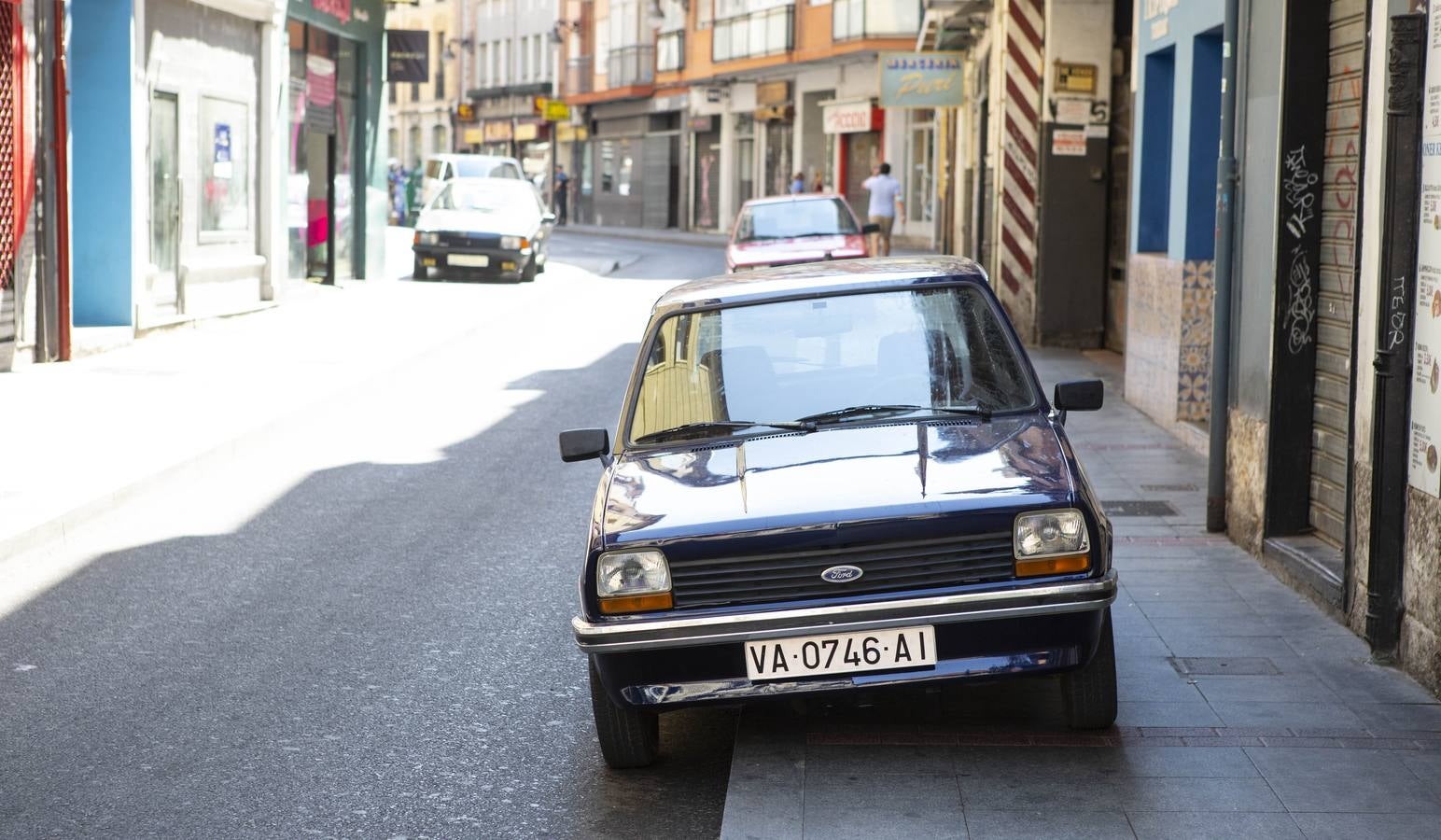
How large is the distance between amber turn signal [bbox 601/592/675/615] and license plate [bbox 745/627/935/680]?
273mm

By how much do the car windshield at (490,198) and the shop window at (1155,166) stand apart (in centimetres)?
1851

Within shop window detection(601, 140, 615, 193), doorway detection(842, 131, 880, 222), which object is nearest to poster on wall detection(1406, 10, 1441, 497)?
doorway detection(842, 131, 880, 222)

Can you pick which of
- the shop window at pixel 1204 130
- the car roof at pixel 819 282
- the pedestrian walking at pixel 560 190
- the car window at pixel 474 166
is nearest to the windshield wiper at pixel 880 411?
the car roof at pixel 819 282

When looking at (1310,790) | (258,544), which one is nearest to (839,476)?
(1310,790)

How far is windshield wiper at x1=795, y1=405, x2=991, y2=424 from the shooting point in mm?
6098

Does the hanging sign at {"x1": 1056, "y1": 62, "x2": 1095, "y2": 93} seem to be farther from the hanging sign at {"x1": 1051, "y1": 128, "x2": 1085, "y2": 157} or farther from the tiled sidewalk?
the tiled sidewalk

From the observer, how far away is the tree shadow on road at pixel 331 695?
5.30m

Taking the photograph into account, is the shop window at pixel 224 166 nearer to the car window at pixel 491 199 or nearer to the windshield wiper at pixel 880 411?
the car window at pixel 491 199

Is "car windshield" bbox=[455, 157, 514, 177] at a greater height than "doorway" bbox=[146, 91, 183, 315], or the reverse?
"car windshield" bbox=[455, 157, 514, 177]

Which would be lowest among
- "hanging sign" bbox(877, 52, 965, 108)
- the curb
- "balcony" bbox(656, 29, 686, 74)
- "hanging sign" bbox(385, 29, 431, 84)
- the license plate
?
the license plate

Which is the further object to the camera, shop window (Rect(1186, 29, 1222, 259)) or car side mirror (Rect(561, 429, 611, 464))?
shop window (Rect(1186, 29, 1222, 259))

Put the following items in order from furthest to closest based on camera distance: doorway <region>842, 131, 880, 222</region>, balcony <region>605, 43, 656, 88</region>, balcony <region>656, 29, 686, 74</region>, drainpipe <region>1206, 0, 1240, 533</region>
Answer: balcony <region>605, 43, 656, 88</region>, balcony <region>656, 29, 686, 74</region>, doorway <region>842, 131, 880, 222</region>, drainpipe <region>1206, 0, 1240, 533</region>

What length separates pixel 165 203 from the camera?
20.0m

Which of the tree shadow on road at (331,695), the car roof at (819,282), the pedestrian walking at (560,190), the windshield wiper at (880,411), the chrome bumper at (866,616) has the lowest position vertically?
the tree shadow on road at (331,695)
